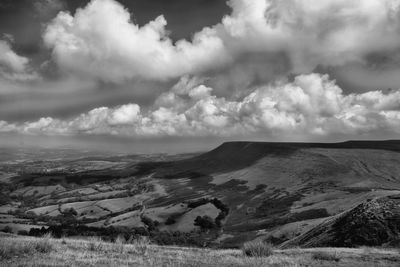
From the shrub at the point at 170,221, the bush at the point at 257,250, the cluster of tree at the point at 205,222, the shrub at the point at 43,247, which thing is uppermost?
the shrub at the point at 43,247

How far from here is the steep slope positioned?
2780 centimetres

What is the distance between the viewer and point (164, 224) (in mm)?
183250

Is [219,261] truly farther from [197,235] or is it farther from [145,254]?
[197,235]

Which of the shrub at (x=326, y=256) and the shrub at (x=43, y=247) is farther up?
the shrub at (x=43, y=247)

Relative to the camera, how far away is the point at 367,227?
1145 inches

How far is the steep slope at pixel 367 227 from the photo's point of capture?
91.2 ft

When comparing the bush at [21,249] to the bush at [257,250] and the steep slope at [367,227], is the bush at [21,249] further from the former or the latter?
the steep slope at [367,227]

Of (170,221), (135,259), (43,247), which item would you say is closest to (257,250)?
(135,259)

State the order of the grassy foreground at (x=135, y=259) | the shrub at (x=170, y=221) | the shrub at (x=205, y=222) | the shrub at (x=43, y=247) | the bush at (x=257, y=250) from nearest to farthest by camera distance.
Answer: the grassy foreground at (x=135, y=259) → the shrub at (x=43, y=247) → the bush at (x=257, y=250) → the shrub at (x=205, y=222) → the shrub at (x=170, y=221)

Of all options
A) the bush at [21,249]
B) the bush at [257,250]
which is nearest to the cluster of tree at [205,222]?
the bush at [257,250]

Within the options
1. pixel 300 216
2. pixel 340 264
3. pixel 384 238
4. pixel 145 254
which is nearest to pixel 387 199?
pixel 384 238

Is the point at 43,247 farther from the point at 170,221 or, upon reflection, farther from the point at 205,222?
the point at 170,221

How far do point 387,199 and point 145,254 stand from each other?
26486 millimetres

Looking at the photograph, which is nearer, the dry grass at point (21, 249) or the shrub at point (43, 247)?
the dry grass at point (21, 249)
